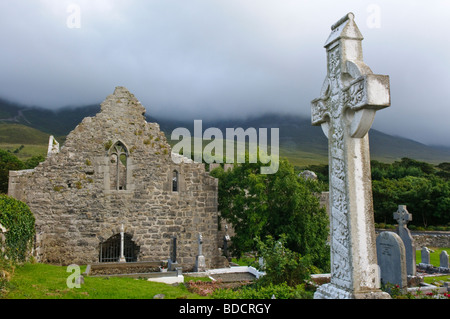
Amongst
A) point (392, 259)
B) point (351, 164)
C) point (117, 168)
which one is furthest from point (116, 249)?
point (351, 164)

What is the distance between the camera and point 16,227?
1038 centimetres

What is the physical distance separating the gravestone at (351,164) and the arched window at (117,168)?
11.0 meters

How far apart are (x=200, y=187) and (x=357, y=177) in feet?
36.0

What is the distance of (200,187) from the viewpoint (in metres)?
15.9

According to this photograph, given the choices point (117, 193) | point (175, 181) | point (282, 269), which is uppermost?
point (175, 181)

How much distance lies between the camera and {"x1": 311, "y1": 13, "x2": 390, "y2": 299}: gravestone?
16.9 feet

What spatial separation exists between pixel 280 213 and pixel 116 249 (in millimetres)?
Answer: 7498

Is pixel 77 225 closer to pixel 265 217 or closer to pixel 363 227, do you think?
pixel 265 217

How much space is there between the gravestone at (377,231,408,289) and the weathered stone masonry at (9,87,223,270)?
7.84 meters

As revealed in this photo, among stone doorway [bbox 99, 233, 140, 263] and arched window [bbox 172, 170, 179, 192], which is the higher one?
arched window [bbox 172, 170, 179, 192]

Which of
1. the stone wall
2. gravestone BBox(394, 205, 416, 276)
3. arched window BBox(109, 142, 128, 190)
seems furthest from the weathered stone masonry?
the stone wall

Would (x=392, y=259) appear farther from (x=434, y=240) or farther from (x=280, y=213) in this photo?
(x=434, y=240)

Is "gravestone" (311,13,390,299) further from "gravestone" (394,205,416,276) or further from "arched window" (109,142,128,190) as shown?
"arched window" (109,142,128,190)
